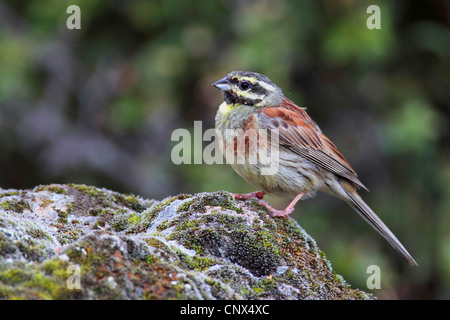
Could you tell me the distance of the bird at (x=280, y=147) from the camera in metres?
4.57

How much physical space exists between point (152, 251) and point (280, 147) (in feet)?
7.73

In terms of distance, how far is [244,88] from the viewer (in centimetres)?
498

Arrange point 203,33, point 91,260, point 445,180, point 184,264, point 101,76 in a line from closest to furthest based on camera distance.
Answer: point 91,260
point 184,264
point 445,180
point 203,33
point 101,76

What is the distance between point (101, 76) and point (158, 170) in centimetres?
172

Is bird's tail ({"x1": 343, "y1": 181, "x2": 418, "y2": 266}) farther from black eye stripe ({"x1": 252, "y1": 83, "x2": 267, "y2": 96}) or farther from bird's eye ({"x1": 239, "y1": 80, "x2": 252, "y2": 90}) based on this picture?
bird's eye ({"x1": 239, "y1": 80, "x2": 252, "y2": 90})

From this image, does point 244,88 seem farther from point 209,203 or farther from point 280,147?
point 209,203

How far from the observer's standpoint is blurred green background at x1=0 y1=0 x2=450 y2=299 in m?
7.06

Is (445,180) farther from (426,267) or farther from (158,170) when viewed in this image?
(158,170)

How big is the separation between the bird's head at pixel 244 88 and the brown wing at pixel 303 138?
0.14 metres

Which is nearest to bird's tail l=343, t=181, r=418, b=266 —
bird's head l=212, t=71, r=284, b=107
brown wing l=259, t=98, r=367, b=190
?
brown wing l=259, t=98, r=367, b=190

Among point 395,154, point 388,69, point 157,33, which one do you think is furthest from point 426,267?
point 157,33

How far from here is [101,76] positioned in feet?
27.7

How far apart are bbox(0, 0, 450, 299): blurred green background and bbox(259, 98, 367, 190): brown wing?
1861 millimetres
